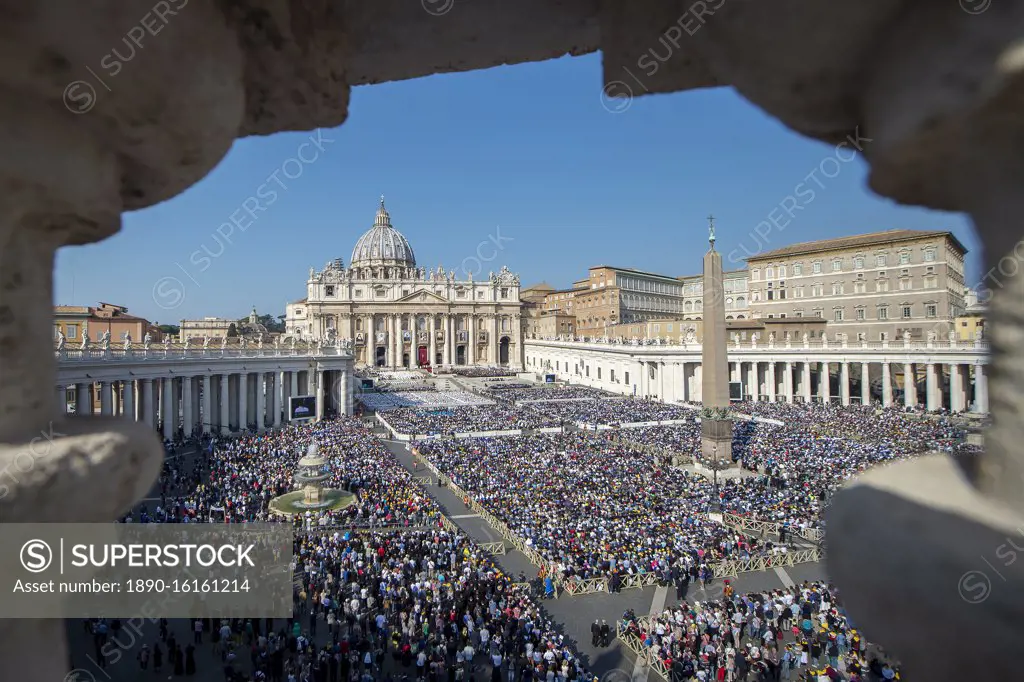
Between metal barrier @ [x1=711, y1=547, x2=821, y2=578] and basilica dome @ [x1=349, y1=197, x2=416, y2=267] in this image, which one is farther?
basilica dome @ [x1=349, y1=197, x2=416, y2=267]

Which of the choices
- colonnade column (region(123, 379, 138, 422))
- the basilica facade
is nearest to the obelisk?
colonnade column (region(123, 379, 138, 422))

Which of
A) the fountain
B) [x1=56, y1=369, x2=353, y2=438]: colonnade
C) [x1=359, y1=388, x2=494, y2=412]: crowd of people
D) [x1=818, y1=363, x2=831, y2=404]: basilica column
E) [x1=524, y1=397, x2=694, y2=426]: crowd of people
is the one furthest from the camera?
[x1=359, y1=388, x2=494, y2=412]: crowd of people

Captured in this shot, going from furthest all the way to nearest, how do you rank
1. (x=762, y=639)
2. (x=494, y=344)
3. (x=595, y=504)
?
(x=494, y=344) → (x=595, y=504) → (x=762, y=639)

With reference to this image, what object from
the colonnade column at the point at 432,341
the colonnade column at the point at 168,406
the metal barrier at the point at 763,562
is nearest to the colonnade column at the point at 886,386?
the metal barrier at the point at 763,562

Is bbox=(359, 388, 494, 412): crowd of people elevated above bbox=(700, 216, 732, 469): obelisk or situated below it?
below

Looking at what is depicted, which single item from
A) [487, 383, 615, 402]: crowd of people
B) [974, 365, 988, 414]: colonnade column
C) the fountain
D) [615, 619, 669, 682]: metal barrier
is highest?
[974, 365, 988, 414]: colonnade column

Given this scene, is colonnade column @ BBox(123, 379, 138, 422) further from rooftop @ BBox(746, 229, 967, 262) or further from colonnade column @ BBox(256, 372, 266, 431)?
rooftop @ BBox(746, 229, 967, 262)

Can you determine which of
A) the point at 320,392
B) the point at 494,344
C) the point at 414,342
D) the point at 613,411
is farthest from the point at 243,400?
the point at 494,344

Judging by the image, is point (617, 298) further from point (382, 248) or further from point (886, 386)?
point (382, 248)
